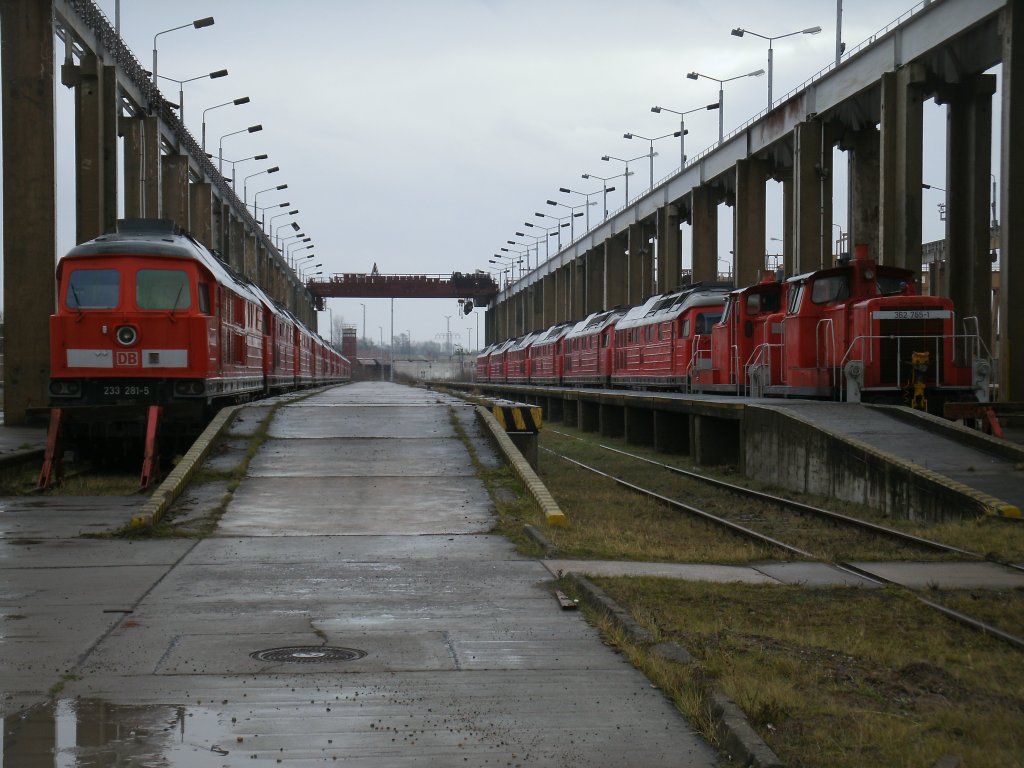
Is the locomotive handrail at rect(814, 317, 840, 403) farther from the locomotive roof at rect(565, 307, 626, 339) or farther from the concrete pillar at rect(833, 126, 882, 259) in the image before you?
the locomotive roof at rect(565, 307, 626, 339)

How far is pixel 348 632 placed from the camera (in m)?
7.72

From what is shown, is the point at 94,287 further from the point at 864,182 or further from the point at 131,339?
the point at 864,182

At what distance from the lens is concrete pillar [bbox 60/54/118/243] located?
31328 mm

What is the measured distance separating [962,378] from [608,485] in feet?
21.6

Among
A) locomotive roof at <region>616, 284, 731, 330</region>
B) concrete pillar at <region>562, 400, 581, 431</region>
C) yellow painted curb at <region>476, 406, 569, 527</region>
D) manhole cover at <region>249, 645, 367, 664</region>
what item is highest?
locomotive roof at <region>616, 284, 731, 330</region>

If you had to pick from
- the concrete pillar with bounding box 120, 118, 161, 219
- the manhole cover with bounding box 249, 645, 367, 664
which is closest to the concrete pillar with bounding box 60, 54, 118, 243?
the concrete pillar with bounding box 120, 118, 161, 219

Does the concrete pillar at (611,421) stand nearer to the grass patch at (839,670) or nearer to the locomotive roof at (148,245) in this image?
the locomotive roof at (148,245)

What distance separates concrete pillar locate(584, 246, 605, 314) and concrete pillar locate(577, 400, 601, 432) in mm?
38049

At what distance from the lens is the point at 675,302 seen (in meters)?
36.0

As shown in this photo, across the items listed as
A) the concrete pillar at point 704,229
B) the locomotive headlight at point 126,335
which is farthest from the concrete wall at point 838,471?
the concrete pillar at point 704,229

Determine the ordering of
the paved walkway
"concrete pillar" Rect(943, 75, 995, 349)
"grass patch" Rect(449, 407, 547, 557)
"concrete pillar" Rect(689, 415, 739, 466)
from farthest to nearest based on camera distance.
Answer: "concrete pillar" Rect(943, 75, 995, 349), "concrete pillar" Rect(689, 415, 739, 466), "grass patch" Rect(449, 407, 547, 557), the paved walkway

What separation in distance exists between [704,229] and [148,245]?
122ft

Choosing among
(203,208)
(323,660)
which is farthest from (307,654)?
(203,208)

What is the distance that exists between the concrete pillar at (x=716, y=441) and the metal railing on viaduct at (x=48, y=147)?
51.0 ft
